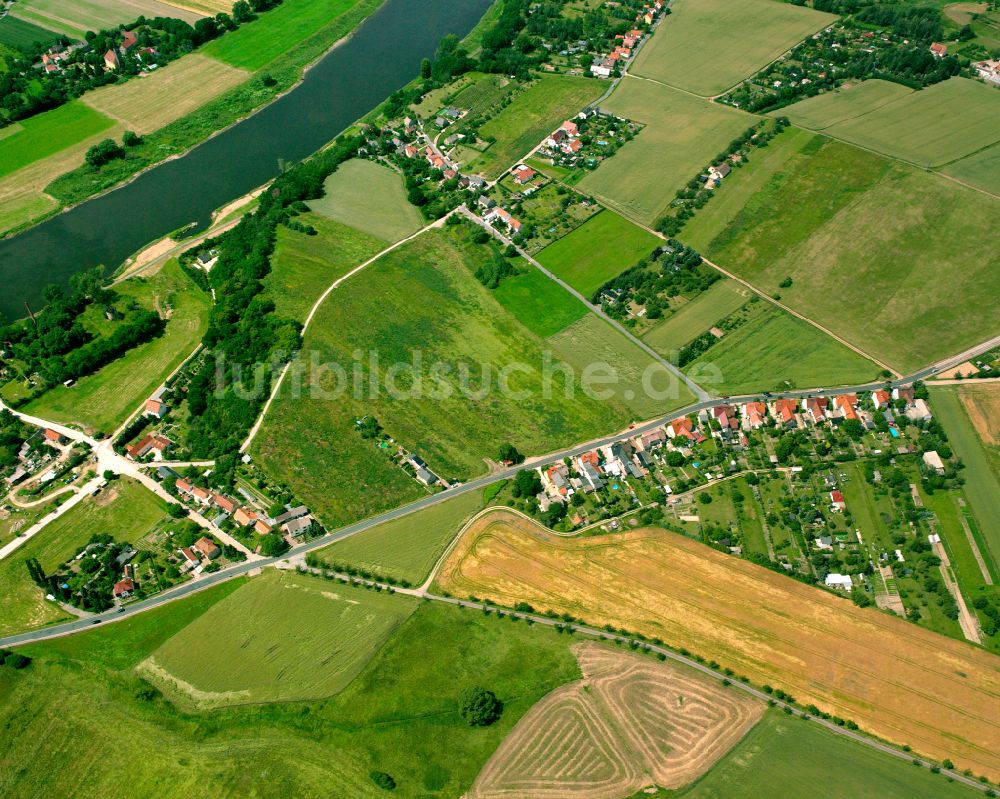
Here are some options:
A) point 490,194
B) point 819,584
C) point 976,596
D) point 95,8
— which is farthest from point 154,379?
point 95,8

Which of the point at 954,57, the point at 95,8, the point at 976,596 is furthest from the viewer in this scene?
the point at 95,8

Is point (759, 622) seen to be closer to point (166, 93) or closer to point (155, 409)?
point (155, 409)

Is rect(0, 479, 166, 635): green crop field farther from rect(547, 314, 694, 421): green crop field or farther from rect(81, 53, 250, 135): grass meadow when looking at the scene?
rect(81, 53, 250, 135): grass meadow

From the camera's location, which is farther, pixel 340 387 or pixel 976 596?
pixel 340 387

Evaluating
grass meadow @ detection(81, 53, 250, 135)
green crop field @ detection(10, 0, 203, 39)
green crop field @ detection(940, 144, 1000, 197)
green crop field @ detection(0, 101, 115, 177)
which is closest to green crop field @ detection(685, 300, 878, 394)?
green crop field @ detection(940, 144, 1000, 197)

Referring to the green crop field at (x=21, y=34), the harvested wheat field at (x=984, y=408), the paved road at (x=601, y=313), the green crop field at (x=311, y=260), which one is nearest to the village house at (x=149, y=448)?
the green crop field at (x=311, y=260)

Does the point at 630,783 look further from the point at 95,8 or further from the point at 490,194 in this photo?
the point at 95,8
